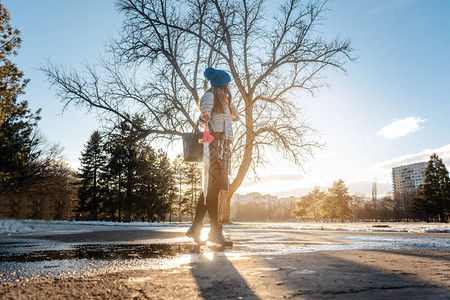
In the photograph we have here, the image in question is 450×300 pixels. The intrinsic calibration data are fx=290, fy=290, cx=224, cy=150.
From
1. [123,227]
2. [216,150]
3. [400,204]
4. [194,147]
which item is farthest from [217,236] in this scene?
[400,204]

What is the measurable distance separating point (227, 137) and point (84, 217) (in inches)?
2814

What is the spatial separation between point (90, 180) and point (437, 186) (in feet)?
206

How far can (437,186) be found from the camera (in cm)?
5497

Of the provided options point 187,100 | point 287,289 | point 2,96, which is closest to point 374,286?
point 287,289

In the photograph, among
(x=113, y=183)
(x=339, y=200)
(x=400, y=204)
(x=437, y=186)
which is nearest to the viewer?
(x=113, y=183)

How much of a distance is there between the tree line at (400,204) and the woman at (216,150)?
212 feet

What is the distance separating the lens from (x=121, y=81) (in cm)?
1375

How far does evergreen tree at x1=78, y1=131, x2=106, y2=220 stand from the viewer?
45375 mm

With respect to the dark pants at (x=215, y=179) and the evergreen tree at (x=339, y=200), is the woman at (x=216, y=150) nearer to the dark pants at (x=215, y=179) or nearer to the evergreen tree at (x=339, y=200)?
the dark pants at (x=215, y=179)

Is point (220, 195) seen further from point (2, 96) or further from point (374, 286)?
point (2, 96)

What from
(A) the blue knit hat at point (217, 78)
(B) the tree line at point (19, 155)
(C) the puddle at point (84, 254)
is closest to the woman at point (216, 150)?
(A) the blue knit hat at point (217, 78)

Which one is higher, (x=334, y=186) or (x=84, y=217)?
(x=334, y=186)

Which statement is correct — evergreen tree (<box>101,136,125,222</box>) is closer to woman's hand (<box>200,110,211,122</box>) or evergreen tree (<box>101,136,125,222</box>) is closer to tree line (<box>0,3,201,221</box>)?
tree line (<box>0,3,201,221</box>)

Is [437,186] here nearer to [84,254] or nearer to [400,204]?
[400,204]
